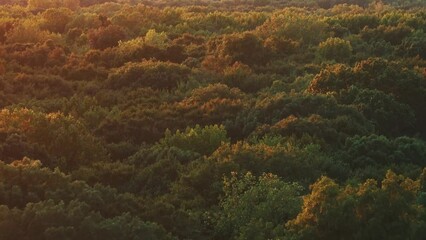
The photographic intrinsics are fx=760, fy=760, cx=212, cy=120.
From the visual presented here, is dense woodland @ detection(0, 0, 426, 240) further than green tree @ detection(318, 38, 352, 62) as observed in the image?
No

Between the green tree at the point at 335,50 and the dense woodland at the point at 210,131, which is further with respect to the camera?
the green tree at the point at 335,50

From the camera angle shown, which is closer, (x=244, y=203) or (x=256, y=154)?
(x=244, y=203)

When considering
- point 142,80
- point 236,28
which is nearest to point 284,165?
point 142,80

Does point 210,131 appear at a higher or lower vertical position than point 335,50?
higher

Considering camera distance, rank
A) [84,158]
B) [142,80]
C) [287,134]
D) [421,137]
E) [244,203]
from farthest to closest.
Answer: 1. [142,80]
2. [421,137]
3. [287,134]
4. [84,158]
5. [244,203]

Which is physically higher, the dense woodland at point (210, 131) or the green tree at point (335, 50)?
the dense woodland at point (210, 131)

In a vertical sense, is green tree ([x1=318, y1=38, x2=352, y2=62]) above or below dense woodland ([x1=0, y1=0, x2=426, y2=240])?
below

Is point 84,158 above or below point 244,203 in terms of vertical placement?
below

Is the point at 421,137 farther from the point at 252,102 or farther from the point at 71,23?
the point at 71,23
